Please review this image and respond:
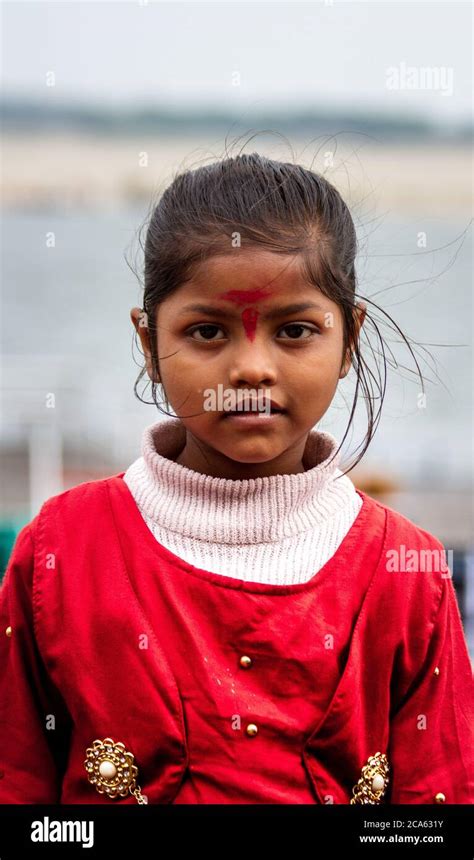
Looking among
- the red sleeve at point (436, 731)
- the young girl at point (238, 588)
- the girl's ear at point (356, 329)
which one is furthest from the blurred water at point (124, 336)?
the red sleeve at point (436, 731)

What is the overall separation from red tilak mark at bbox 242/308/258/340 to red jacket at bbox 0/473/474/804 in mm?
262

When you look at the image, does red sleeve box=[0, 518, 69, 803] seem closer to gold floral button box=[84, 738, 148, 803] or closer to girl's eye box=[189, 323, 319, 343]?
gold floral button box=[84, 738, 148, 803]

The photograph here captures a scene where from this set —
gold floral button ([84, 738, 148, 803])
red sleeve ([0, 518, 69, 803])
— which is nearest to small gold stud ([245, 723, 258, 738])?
gold floral button ([84, 738, 148, 803])

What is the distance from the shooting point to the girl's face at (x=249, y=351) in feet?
3.31

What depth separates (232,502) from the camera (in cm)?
111

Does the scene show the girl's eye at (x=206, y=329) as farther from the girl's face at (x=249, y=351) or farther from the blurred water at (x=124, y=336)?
the blurred water at (x=124, y=336)

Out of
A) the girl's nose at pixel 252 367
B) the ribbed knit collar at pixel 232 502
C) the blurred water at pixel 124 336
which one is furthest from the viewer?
the blurred water at pixel 124 336

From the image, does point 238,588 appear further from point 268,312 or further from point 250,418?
point 268,312

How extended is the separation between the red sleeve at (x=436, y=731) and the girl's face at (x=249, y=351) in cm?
29

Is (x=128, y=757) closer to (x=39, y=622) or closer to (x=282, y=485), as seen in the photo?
(x=39, y=622)

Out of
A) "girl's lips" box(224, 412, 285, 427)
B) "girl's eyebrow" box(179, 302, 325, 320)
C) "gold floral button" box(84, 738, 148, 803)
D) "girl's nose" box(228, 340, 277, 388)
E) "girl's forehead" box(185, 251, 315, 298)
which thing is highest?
"girl's forehead" box(185, 251, 315, 298)

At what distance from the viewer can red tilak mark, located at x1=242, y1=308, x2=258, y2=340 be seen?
3.31 ft

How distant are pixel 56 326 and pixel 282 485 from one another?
50.6ft

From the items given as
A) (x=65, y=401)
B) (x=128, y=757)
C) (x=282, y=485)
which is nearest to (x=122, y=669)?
(x=128, y=757)
